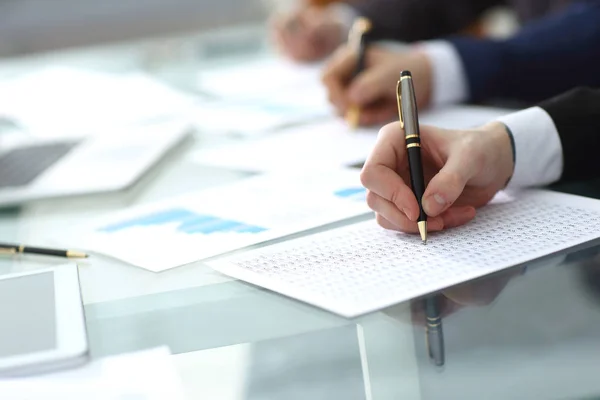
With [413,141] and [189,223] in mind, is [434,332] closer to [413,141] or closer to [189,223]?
[413,141]

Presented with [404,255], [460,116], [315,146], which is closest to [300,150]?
[315,146]

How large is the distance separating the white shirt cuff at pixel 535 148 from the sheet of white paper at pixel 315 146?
26cm

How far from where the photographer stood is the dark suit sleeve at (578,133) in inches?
37.9

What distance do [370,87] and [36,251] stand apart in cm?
62

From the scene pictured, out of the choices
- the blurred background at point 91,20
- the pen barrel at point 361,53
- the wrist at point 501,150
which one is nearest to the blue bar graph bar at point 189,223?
the wrist at point 501,150

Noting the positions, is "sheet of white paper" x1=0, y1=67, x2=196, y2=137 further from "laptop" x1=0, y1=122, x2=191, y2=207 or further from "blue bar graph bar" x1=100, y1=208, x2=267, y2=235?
"blue bar graph bar" x1=100, y1=208, x2=267, y2=235

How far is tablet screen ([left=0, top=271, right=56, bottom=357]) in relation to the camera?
0.66 metres

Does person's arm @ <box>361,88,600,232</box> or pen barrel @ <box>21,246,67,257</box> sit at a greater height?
person's arm @ <box>361,88,600,232</box>

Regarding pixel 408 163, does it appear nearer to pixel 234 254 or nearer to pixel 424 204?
pixel 424 204

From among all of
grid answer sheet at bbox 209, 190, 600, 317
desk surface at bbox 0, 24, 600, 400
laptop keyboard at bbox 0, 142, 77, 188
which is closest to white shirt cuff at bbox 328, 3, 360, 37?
laptop keyboard at bbox 0, 142, 77, 188

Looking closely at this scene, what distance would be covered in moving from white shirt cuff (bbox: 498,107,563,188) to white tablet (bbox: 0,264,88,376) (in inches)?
18.1

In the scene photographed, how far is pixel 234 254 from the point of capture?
0.84 m

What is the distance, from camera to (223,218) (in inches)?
37.7

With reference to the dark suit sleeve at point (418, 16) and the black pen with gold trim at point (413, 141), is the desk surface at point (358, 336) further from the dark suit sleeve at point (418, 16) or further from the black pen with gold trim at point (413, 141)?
the dark suit sleeve at point (418, 16)
